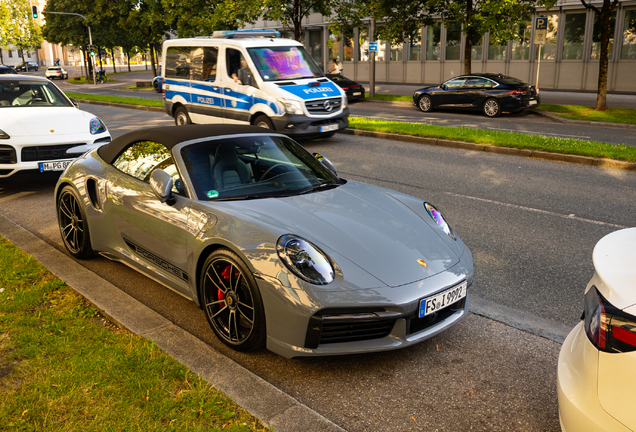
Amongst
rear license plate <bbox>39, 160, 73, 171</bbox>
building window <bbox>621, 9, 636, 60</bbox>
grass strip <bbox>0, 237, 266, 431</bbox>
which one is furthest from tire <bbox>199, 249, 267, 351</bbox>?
building window <bbox>621, 9, 636, 60</bbox>

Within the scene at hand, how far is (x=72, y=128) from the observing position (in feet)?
27.8

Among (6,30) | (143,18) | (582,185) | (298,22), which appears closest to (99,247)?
(582,185)

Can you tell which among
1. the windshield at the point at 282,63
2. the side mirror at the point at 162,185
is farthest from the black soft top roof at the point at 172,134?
the windshield at the point at 282,63

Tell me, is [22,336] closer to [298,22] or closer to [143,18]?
[298,22]

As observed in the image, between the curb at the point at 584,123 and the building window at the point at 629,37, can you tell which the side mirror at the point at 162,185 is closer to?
the curb at the point at 584,123

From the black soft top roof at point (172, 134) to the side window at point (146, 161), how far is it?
5 cm

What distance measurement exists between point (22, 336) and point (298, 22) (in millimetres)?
22824

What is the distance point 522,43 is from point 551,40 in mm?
1640

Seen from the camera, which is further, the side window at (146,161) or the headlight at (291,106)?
the headlight at (291,106)

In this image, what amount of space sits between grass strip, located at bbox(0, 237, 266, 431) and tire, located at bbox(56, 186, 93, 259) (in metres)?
1.09

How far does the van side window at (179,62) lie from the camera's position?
13.8 m

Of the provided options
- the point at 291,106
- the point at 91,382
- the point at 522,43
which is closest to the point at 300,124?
the point at 291,106

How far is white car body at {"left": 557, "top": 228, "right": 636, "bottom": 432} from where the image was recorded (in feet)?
6.29

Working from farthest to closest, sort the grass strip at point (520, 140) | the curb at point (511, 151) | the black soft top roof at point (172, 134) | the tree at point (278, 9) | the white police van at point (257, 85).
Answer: the tree at point (278, 9)
the white police van at point (257, 85)
the grass strip at point (520, 140)
the curb at point (511, 151)
the black soft top roof at point (172, 134)
